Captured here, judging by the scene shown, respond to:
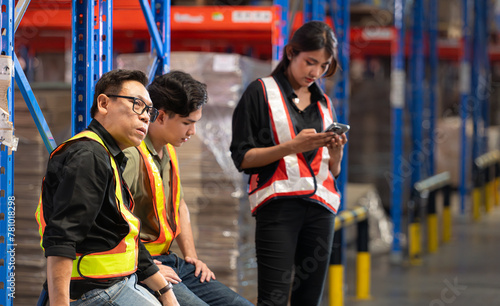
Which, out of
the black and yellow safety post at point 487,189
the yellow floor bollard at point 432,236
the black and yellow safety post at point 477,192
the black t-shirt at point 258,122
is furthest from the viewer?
the black and yellow safety post at point 487,189

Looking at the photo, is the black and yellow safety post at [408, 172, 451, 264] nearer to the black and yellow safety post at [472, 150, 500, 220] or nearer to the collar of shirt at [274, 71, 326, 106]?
the black and yellow safety post at [472, 150, 500, 220]

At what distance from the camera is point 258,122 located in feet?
10.6

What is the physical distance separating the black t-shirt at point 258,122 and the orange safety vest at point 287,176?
29mm

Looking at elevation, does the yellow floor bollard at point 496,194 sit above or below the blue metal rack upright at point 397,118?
below

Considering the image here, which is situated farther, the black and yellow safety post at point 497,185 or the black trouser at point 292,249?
the black and yellow safety post at point 497,185

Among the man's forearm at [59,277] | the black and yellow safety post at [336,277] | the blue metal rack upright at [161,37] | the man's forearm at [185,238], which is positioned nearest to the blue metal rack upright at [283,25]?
the black and yellow safety post at [336,277]

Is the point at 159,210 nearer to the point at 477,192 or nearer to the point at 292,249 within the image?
the point at 292,249

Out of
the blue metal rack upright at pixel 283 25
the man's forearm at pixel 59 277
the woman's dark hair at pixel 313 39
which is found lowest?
the man's forearm at pixel 59 277

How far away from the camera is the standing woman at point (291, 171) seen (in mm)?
3119

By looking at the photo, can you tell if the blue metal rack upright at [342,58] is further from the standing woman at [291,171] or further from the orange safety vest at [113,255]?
the orange safety vest at [113,255]

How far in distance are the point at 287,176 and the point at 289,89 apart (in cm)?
40

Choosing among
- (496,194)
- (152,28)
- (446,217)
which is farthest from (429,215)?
(152,28)

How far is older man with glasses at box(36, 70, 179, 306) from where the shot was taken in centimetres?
196

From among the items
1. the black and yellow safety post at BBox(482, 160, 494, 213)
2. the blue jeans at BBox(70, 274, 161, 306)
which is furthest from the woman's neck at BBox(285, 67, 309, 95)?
the black and yellow safety post at BBox(482, 160, 494, 213)
